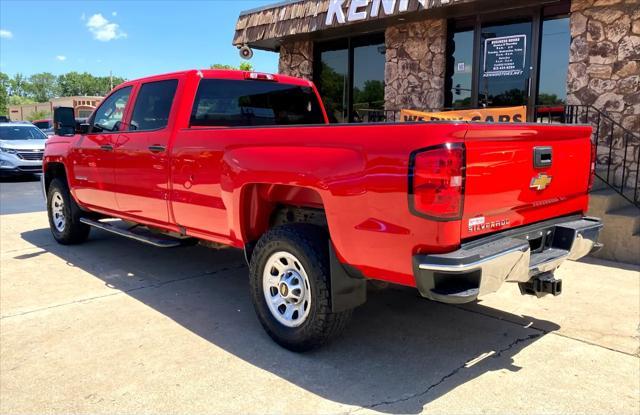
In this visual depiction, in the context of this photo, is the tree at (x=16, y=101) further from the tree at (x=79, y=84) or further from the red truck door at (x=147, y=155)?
the red truck door at (x=147, y=155)

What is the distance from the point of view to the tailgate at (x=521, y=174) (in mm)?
2914

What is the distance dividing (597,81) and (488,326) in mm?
5046

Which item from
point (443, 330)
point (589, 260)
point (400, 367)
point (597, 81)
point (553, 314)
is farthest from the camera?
point (597, 81)

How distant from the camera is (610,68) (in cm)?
741

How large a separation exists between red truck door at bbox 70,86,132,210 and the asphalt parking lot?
92 centimetres

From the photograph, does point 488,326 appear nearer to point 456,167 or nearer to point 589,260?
point 456,167

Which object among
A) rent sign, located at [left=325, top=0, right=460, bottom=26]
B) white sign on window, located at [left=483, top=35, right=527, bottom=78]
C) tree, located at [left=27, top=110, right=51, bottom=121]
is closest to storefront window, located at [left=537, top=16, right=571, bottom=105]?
white sign on window, located at [left=483, top=35, right=527, bottom=78]

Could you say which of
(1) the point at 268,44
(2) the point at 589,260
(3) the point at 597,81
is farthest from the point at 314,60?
(2) the point at 589,260

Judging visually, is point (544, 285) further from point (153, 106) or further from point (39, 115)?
point (39, 115)

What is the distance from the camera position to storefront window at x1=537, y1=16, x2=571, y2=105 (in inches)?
316

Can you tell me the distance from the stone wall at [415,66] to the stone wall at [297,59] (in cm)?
210

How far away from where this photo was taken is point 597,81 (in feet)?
24.8

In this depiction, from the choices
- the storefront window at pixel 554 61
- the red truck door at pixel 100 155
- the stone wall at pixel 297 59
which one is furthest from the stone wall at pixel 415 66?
the red truck door at pixel 100 155

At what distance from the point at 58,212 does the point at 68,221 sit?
44cm
